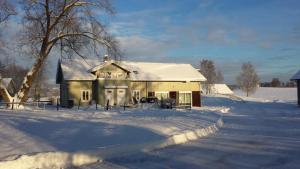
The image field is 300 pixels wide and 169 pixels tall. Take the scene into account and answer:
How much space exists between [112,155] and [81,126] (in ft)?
18.8

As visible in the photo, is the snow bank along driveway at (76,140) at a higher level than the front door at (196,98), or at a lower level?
lower

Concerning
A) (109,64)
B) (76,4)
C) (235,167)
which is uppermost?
(76,4)

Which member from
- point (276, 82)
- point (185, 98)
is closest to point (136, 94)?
point (185, 98)

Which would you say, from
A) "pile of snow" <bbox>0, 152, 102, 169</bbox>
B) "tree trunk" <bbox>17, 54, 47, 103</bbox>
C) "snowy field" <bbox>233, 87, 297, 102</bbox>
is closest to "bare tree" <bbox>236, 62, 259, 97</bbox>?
"snowy field" <bbox>233, 87, 297, 102</bbox>

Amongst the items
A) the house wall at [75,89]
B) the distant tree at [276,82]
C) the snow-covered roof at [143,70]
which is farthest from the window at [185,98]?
the distant tree at [276,82]

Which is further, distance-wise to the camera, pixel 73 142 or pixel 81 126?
pixel 81 126

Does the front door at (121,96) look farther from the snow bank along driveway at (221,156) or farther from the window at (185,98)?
the snow bank along driveway at (221,156)

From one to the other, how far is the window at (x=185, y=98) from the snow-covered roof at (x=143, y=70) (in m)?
1.87

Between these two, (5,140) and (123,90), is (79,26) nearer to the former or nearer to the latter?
(123,90)

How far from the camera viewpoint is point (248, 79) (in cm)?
12306

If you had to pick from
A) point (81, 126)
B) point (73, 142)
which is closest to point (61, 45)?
point (81, 126)

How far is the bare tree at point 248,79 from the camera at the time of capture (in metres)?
122

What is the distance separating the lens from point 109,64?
49.0 meters

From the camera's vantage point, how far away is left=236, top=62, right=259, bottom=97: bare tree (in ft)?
401
